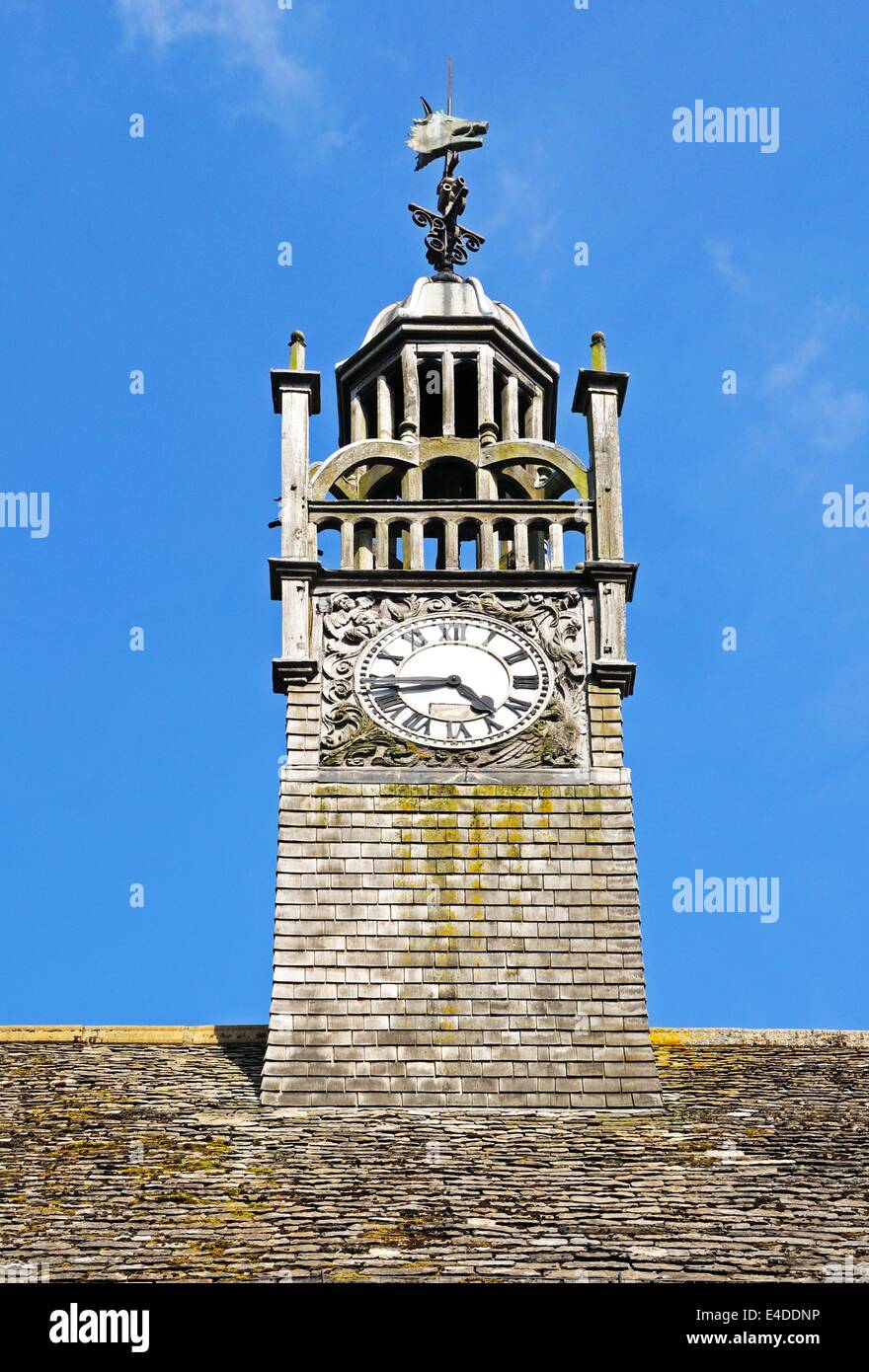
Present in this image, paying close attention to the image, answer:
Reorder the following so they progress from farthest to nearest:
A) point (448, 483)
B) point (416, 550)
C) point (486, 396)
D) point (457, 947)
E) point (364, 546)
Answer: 1. point (448, 483)
2. point (486, 396)
3. point (364, 546)
4. point (416, 550)
5. point (457, 947)

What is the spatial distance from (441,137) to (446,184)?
2.11ft

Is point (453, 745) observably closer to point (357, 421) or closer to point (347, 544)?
point (347, 544)

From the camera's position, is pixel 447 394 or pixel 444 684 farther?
pixel 447 394

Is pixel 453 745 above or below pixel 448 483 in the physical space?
below

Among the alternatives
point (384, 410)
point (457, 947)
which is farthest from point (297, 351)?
point (457, 947)

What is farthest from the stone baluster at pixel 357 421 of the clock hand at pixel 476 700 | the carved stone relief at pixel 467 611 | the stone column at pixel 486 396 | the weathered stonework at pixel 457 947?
the weathered stonework at pixel 457 947

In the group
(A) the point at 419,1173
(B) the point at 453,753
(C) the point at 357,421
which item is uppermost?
(C) the point at 357,421

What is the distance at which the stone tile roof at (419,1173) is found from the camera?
1761 centimetres

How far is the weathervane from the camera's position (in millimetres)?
31391

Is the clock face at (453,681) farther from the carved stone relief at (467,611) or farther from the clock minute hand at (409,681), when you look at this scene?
the carved stone relief at (467,611)

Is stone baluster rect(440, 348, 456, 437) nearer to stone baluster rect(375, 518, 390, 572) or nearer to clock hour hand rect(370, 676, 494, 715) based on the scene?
stone baluster rect(375, 518, 390, 572)

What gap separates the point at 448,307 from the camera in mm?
29797

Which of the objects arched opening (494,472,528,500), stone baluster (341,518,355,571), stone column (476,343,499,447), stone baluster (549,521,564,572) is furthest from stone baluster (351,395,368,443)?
stone baluster (549,521,564,572)
